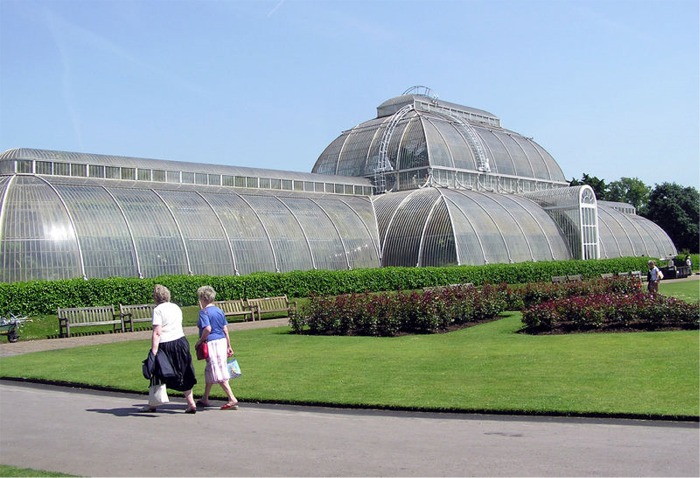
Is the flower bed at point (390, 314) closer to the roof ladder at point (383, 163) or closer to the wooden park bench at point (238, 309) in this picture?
the wooden park bench at point (238, 309)

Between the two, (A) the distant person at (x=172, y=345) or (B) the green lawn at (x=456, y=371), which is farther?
(A) the distant person at (x=172, y=345)

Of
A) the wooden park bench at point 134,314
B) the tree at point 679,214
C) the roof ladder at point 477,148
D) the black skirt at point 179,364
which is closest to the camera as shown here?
the black skirt at point 179,364

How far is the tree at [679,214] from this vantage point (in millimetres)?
92125

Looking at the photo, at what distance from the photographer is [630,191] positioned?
116 m

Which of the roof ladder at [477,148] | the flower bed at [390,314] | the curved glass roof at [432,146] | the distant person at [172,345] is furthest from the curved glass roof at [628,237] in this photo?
the distant person at [172,345]

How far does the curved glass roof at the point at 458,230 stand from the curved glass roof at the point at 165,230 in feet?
6.07

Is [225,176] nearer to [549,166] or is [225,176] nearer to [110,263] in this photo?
[110,263]

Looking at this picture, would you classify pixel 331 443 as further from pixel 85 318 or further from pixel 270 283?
pixel 270 283

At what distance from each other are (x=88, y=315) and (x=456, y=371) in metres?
17.8

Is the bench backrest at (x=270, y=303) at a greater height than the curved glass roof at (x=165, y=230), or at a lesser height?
lesser

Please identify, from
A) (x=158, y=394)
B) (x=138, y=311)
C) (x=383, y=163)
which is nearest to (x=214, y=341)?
(x=158, y=394)

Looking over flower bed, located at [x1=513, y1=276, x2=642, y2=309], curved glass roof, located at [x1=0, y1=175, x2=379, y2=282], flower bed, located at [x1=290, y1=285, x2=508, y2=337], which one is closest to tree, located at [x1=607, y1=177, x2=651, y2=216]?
curved glass roof, located at [x1=0, y1=175, x2=379, y2=282]

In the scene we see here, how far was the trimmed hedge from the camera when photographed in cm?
2955

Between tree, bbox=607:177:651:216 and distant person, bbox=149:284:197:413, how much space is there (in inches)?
4316
